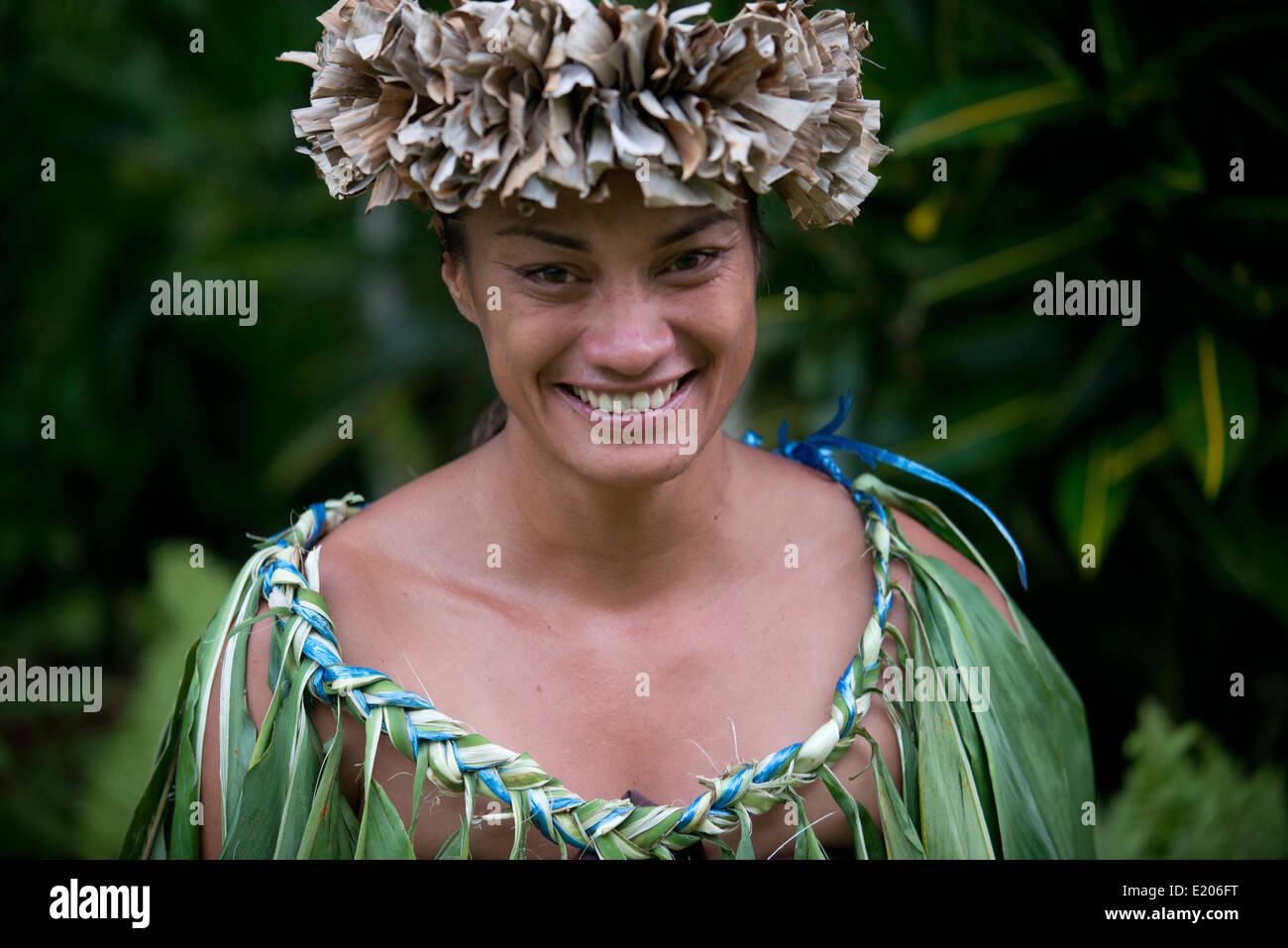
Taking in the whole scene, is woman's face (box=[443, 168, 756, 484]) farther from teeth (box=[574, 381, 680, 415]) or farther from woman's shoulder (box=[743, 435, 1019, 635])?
woman's shoulder (box=[743, 435, 1019, 635])

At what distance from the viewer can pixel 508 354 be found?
1.61 metres

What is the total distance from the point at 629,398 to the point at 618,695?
459mm

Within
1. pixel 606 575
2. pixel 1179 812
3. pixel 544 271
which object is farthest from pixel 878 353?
pixel 544 271

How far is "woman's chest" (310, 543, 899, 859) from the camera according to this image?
67.6 inches

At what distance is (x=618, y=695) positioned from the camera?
5.84 feet

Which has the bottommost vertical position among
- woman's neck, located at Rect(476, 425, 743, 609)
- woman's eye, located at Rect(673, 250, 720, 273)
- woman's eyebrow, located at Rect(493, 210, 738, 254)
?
woman's neck, located at Rect(476, 425, 743, 609)

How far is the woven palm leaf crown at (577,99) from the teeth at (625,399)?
254 mm

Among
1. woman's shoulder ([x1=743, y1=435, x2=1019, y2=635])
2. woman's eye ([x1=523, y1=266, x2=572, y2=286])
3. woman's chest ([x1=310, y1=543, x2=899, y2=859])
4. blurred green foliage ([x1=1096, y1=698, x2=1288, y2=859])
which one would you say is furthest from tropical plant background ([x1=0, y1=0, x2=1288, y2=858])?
woman's eye ([x1=523, y1=266, x2=572, y2=286])

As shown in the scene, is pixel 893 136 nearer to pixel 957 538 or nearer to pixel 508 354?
pixel 957 538

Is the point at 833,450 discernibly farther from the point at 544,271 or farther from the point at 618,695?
the point at 544,271

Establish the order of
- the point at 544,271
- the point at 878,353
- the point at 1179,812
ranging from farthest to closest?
1. the point at 878,353
2. the point at 1179,812
3. the point at 544,271

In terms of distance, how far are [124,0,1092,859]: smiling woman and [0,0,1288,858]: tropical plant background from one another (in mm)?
760

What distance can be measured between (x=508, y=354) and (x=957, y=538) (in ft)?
2.91
